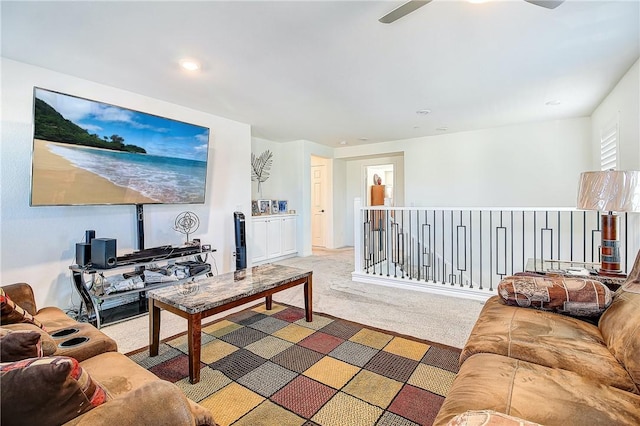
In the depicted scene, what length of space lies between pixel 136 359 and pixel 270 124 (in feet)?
12.1

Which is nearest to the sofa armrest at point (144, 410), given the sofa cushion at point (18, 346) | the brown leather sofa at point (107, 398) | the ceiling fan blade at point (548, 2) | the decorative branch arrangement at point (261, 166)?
the brown leather sofa at point (107, 398)

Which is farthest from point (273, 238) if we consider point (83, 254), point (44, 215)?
point (44, 215)

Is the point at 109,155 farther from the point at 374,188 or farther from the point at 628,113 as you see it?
the point at 374,188

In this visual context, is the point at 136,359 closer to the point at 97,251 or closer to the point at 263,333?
the point at 263,333

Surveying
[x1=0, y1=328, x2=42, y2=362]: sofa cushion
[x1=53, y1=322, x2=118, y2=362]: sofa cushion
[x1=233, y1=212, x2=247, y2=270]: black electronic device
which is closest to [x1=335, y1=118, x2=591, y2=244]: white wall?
[x1=233, y1=212, x2=247, y2=270]: black electronic device

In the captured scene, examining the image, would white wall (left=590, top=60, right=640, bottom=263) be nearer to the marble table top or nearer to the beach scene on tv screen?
the marble table top

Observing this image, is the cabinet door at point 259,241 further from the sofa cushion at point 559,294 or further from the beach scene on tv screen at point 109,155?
the sofa cushion at point 559,294

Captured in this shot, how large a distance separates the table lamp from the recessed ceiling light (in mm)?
3245

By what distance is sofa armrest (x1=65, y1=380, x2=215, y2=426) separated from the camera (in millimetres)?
791

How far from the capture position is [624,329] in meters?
1.31

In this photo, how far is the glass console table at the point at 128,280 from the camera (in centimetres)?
286

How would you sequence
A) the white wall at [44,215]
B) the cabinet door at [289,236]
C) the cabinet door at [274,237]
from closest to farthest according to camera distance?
the white wall at [44,215] → the cabinet door at [274,237] → the cabinet door at [289,236]

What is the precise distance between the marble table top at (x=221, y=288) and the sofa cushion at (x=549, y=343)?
1475 millimetres

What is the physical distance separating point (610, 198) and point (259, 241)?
4.65 metres
